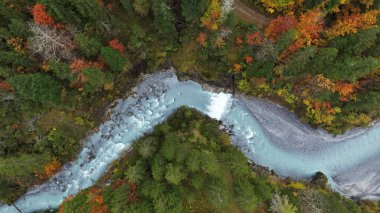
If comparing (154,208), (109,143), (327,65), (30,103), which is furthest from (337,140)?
(30,103)

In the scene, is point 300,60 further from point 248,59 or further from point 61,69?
point 61,69

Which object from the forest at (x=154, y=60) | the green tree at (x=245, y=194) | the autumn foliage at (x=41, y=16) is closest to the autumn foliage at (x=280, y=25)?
the forest at (x=154, y=60)

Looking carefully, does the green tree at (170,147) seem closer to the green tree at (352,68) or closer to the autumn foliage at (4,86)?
the autumn foliage at (4,86)

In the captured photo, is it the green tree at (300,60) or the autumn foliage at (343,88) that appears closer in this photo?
the green tree at (300,60)

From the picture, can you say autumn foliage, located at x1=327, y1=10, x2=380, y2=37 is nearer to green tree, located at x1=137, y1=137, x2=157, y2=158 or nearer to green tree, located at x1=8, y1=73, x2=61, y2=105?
green tree, located at x1=137, y1=137, x2=157, y2=158

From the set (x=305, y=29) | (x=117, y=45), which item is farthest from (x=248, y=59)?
(x=117, y=45)

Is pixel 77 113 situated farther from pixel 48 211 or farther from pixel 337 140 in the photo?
pixel 337 140

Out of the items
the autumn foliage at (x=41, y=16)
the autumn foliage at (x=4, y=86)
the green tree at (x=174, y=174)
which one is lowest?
the green tree at (x=174, y=174)
